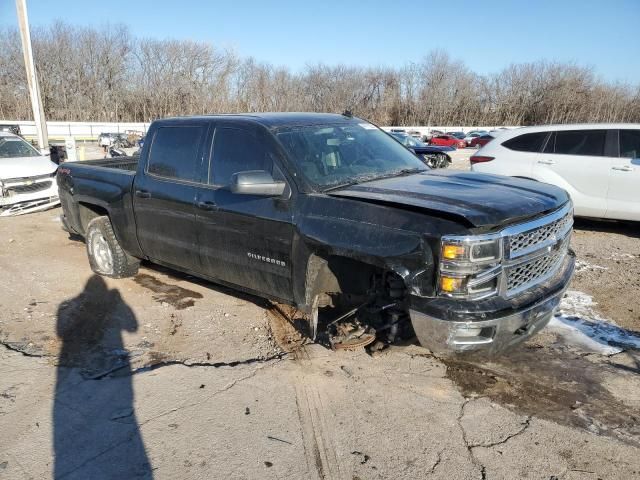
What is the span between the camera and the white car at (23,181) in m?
9.49

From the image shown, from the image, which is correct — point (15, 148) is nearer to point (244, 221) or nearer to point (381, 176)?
point (244, 221)

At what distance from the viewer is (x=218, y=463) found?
2.70 metres

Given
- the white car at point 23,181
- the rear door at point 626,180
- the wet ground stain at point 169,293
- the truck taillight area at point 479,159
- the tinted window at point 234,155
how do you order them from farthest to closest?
the white car at point 23,181
the truck taillight area at point 479,159
the rear door at point 626,180
the wet ground stain at point 169,293
the tinted window at point 234,155

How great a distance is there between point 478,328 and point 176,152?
3.20 metres

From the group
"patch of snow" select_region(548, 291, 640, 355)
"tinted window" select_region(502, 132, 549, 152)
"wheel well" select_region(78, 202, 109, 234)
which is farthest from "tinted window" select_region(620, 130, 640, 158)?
"wheel well" select_region(78, 202, 109, 234)

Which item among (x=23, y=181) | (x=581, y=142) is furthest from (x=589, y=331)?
(x=23, y=181)

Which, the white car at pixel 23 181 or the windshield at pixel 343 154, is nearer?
the windshield at pixel 343 154

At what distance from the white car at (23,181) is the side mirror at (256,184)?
7.92 m

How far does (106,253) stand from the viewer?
5.74 meters

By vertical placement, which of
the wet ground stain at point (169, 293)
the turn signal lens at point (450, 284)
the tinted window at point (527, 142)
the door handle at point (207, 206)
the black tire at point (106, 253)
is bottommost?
the wet ground stain at point (169, 293)

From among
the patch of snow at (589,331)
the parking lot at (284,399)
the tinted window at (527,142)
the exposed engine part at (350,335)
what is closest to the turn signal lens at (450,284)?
the parking lot at (284,399)

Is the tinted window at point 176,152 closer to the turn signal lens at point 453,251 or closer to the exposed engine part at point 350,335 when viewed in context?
the exposed engine part at point 350,335

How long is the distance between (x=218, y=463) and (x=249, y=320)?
1.93 metres

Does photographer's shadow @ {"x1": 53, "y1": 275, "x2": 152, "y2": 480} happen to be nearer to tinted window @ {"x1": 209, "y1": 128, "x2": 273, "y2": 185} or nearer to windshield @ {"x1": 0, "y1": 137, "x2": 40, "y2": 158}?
tinted window @ {"x1": 209, "y1": 128, "x2": 273, "y2": 185}
